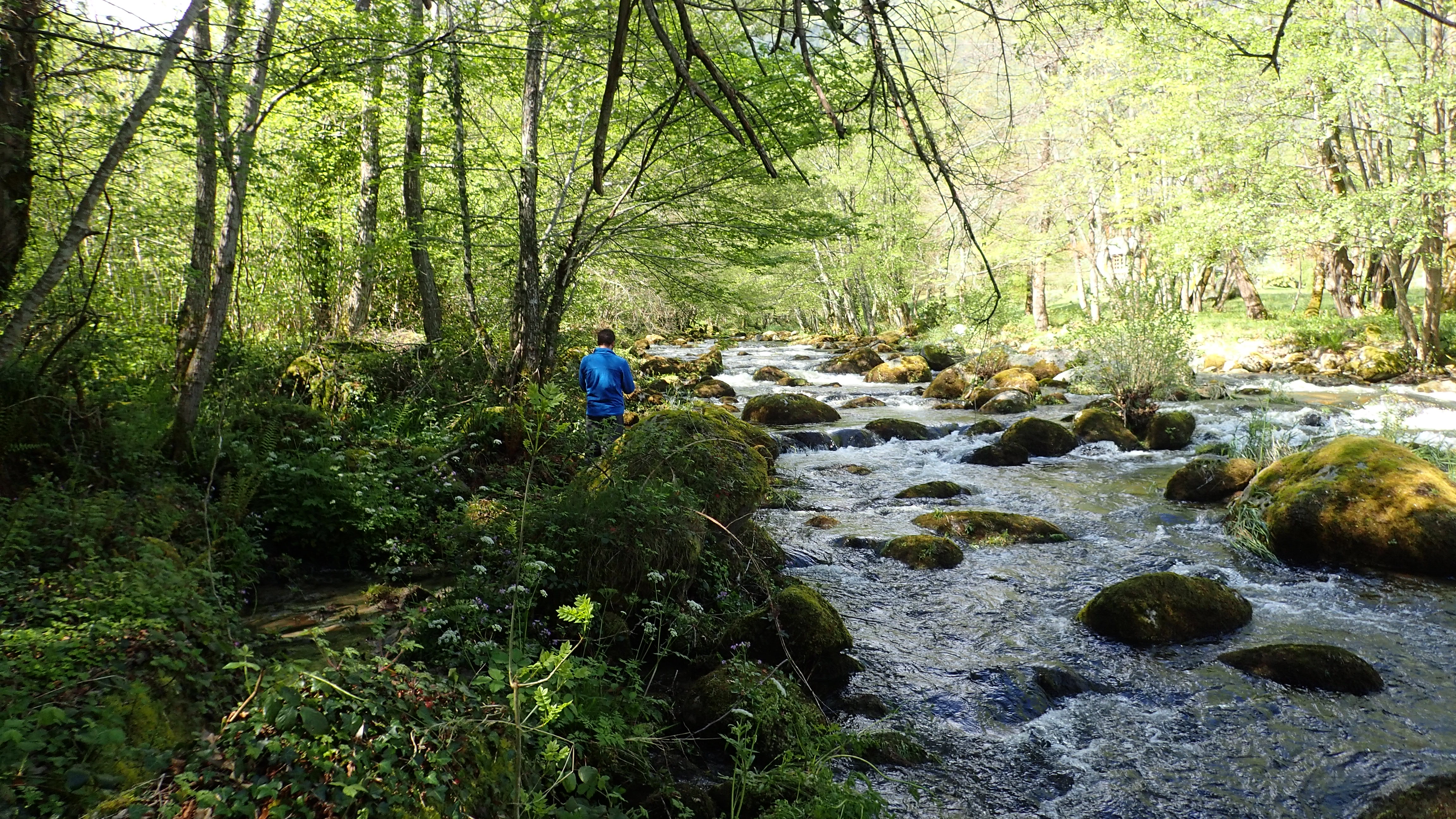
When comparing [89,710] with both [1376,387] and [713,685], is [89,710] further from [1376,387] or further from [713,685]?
[1376,387]

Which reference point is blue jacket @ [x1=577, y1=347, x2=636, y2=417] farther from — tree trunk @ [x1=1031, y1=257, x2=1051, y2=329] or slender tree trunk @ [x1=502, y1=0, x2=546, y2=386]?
tree trunk @ [x1=1031, y1=257, x2=1051, y2=329]

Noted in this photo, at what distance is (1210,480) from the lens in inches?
339

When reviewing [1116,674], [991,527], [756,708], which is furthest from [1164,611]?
[756,708]

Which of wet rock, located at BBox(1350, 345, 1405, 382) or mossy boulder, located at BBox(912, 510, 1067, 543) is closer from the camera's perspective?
mossy boulder, located at BBox(912, 510, 1067, 543)

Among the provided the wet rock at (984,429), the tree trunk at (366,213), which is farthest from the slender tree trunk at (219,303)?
the wet rock at (984,429)

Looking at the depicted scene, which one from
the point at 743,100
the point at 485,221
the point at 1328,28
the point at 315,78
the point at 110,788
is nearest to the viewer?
the point at 743,100

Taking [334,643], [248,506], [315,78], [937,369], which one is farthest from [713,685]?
[937,369]

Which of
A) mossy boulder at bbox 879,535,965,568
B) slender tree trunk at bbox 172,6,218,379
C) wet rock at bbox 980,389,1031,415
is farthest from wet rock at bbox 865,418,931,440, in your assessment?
slender tree trunk at bbox 172,6,218,379

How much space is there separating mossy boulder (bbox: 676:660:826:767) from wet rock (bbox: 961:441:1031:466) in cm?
737

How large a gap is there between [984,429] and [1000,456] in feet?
5.17

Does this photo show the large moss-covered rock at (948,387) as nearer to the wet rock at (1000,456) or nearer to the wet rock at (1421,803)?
the wet rock at (1000,456)

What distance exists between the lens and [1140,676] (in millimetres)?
5047

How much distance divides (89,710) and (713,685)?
2.77 metres

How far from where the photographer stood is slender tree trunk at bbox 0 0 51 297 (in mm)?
3334
